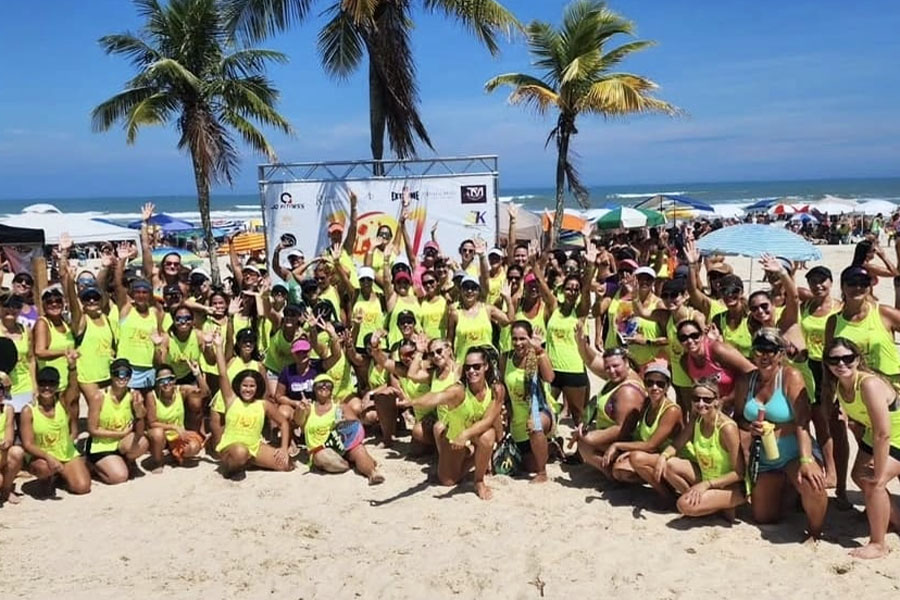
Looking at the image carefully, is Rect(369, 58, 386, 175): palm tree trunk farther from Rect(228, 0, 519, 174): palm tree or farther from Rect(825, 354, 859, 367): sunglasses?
Rect(825, 354, 859, 367): sunglasses

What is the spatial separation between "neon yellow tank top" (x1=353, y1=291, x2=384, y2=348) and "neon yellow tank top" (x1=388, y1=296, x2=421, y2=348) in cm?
15

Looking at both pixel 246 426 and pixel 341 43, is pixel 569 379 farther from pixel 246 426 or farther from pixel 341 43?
pixel 341 43

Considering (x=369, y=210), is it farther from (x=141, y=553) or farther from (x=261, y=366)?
(x=141, y=553)

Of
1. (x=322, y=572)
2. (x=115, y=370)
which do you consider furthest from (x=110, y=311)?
(x=322, y=572)

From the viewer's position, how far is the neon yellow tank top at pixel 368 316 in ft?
24.4

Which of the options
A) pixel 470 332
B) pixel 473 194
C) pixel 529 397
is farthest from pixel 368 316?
pixel 473 194

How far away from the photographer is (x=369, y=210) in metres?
11.4

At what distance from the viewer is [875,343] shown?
16.0 ft

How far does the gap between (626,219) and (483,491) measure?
19.0 m

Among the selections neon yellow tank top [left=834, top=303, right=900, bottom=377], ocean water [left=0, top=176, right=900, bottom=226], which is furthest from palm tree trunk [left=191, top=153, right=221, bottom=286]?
ocean water [left=0, top=176, right=900, bottom=226]

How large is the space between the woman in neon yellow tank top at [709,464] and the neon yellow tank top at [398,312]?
3.09 metres

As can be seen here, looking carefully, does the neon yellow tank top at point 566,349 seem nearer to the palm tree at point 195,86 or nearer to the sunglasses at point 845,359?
the sunglasses at point 845,359

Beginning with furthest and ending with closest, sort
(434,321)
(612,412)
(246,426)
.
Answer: (434,321), (246,426), (612,412)

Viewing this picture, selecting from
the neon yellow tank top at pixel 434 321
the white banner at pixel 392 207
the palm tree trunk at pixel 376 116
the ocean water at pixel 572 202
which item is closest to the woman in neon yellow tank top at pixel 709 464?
the neon yellow tank top at pixel 434 321
